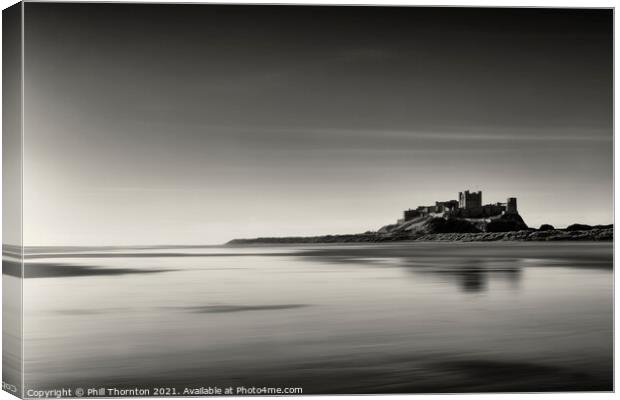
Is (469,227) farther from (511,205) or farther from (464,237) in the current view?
(511,205)

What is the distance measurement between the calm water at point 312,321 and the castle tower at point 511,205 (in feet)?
1.17

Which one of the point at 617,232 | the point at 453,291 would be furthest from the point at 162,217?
the point at 617,232

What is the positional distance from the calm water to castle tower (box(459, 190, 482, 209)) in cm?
49

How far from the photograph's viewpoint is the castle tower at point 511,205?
7172 millimetres

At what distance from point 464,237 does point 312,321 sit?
1.52m

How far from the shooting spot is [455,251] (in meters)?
7.51

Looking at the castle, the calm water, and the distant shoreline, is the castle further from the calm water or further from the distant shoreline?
the calm water

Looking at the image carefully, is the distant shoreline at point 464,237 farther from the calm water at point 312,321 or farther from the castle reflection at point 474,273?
the castle reflection at point 474,273

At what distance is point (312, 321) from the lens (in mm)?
6887

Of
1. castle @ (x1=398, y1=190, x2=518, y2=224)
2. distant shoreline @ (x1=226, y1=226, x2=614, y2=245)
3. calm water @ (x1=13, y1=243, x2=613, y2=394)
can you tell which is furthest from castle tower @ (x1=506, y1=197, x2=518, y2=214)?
calm water @ (x1=13, y1=243, x2=613, y2=394)

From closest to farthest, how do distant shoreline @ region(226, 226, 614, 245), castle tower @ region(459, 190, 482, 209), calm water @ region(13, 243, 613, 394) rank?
calm water @ region(13, 243, 613, 394) → distant shoreline @ region(226, 226, 614, 245) → castle tower @ region(459, 190, 482, 209)

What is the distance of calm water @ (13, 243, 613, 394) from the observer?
6.65 metres

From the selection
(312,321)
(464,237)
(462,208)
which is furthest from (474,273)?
(312,321)

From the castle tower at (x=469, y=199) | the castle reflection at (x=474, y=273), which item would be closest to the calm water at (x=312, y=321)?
the castle reflection at (x=474, y=273)
